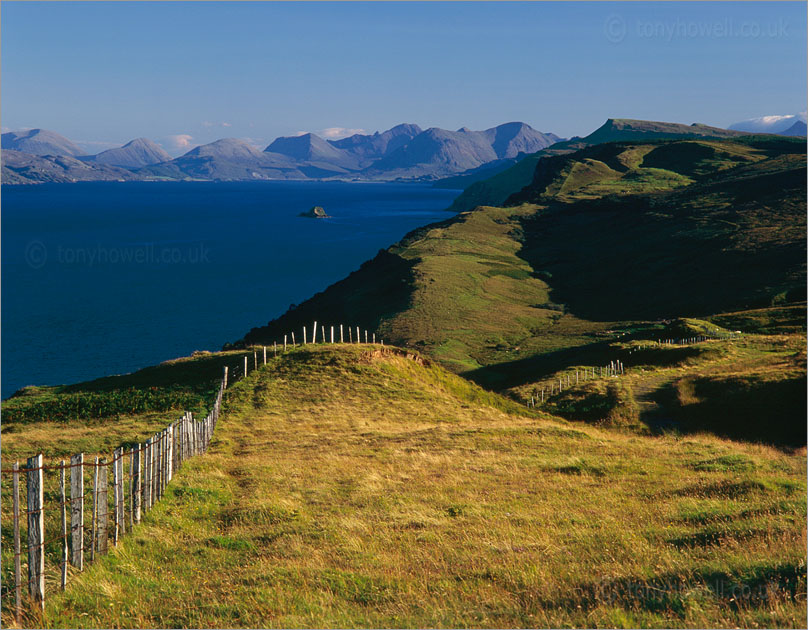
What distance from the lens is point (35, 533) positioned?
1068 cm

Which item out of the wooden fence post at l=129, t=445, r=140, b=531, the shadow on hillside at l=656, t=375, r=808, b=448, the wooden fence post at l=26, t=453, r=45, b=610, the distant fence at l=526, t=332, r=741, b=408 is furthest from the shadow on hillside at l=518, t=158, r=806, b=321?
the wooden fence post at l=26, t=453, r=45, b=610

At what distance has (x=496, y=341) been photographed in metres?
102

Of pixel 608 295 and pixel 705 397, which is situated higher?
pixel 705 397

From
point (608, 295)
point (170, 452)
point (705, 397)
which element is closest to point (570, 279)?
point (608, 295)

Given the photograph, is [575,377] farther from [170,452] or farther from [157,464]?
[157,464]

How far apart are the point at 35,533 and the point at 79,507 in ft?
4.54

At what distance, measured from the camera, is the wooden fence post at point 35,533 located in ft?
34.6

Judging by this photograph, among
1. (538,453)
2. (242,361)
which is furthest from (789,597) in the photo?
(242,361)

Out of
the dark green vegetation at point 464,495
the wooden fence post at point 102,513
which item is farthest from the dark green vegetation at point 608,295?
the wooden fence post at point 102,513

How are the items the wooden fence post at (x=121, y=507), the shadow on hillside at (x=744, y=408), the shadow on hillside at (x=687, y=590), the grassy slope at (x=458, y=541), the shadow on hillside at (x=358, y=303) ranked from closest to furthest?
the shadow on hillside at (x=687, y=590) → the grassy slope at (x=458, y=541) → the wooden fence post at (x=121, y=507) → the shadow on hillside at (x=744, y=408) → the shadow on hillside at (x=358, y=303)

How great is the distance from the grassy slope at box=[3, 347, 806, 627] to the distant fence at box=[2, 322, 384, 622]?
1.35ft

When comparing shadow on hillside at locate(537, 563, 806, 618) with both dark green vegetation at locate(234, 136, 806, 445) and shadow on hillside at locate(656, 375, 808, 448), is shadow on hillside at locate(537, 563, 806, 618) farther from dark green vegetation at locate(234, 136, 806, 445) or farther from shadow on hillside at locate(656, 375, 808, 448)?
dark green vegetation at locate(234, 136, 806, 445)

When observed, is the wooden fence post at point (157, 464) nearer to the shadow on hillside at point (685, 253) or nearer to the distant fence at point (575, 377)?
the distant fence at point (575, 377)

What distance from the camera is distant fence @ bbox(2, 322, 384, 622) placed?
10.6m
